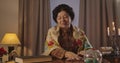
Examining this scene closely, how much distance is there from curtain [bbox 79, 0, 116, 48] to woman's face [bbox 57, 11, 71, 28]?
74.5 inches

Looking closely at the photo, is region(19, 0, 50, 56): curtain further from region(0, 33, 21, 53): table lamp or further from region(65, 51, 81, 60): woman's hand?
region(65, 51, 81, 60): woman's hand

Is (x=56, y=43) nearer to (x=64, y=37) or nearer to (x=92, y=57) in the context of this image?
(x=64, y=37)

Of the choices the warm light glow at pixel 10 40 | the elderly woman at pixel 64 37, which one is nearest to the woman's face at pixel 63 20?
the elderly woman at pixel 64 37

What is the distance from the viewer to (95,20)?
4219 mm

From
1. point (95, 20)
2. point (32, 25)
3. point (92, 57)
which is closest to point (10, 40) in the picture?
point (32, 25)

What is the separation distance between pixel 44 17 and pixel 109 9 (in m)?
1.42

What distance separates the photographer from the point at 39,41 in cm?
395

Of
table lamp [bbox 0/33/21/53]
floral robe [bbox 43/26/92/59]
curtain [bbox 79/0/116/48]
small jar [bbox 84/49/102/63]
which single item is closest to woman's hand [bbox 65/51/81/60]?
floral robe [bbox 43/26/92/59]

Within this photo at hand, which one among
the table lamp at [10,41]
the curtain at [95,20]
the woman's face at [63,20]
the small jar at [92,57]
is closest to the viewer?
the small jar at [92,57]

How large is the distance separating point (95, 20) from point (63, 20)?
2.04 meters

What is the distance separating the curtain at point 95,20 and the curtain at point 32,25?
31.5 inches

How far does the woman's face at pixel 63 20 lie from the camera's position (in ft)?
7.54

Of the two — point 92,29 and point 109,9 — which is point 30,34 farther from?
point 109,9

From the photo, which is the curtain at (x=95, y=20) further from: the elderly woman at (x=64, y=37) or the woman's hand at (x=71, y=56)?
the woman's hand at (x=71, y=56)
